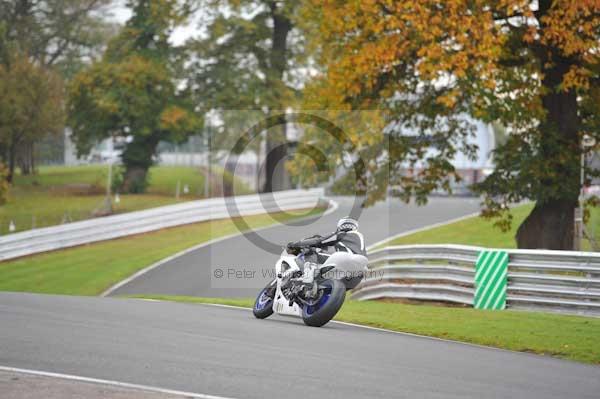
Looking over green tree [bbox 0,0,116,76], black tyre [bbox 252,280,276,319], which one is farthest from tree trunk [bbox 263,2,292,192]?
black tyre [bbox 252,280,276,319]

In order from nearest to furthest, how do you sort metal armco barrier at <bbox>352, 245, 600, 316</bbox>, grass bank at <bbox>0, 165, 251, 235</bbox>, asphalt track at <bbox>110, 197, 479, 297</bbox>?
metal armco barrier at <bbox>352, 245, 600, 316</bbox>
asphalt track at <bbox>110, 197, 479, 297</bbox>
grass bank at <bbox>0, 165, 251, 235</bbox>

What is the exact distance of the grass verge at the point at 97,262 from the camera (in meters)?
26.5

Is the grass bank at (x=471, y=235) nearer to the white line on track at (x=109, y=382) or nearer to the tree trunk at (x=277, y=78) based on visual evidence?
the tree trunk at (x=277, y=78)

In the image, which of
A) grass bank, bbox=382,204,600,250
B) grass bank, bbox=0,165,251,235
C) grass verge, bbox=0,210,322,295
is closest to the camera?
grass verge, bbox=0,210,322,295

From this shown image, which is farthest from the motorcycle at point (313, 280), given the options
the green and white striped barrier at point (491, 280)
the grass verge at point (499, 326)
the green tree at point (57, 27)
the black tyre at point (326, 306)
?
the green tree at point (57, 27)

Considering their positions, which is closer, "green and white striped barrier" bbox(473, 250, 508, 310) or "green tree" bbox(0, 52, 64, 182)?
"green and white striped barrier" bbox(473, 250, 508, 310)

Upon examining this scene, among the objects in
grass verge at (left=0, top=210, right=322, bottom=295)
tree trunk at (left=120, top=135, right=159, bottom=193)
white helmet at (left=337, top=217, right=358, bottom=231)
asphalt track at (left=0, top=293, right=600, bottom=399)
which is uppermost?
tree trunk at (left=120, top=135, right=159, bottom=193)

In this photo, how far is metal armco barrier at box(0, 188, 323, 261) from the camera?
3180 centimetres

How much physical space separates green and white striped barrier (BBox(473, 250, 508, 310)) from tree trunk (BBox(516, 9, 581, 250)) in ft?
15.1

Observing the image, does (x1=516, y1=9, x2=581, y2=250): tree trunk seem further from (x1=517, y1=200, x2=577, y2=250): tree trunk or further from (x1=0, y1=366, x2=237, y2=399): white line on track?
(x1=0, y1=366, x2=237, y2=399): white line on track

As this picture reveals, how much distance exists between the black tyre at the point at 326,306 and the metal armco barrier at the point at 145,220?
20.4m

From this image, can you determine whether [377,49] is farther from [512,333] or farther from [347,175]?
[512,333]

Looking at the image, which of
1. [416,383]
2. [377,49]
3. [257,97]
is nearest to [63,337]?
[416,383]

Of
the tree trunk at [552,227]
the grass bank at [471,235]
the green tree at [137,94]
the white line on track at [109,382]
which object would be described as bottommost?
the grass bank at [471,235]
